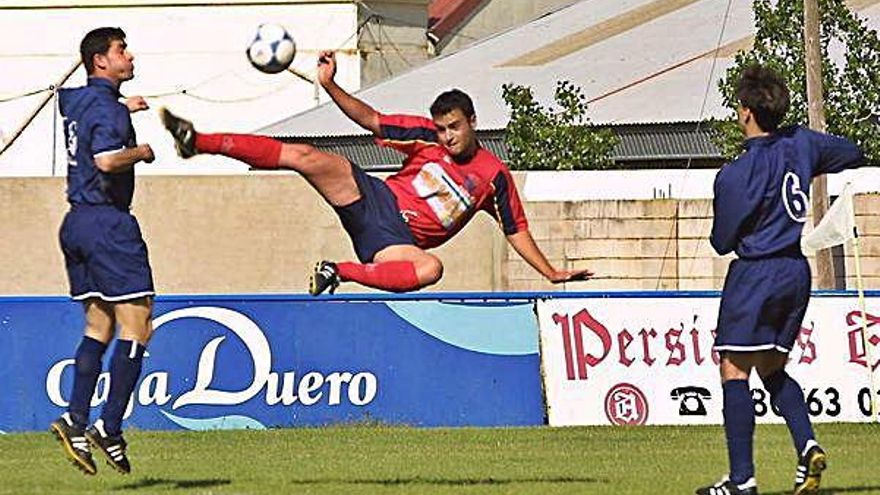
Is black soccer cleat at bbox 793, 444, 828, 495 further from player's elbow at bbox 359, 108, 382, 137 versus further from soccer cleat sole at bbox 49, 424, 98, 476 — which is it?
soccer cleat sole at bbox 49, 424, 98, 476

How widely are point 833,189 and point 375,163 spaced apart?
609 inches

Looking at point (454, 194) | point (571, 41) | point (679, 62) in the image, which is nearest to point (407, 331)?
point (454, 194)

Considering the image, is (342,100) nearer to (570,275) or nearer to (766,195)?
(570,275)

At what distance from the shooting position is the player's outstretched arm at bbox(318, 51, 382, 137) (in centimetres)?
1241

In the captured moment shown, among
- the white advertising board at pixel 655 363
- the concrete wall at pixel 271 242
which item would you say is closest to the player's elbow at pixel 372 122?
the white advertising board at pixel 655 363

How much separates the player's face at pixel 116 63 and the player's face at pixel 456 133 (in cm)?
173

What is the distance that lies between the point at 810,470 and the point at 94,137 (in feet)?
13.0

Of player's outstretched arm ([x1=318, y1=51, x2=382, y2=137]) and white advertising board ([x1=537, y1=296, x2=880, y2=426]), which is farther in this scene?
white advertising board ([x1=537, y1=296, x2=880, y2=426])

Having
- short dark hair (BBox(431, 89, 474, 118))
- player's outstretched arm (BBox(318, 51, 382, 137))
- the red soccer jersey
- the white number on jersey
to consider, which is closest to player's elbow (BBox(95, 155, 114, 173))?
player's outstretched arm (BBox(318, 51, 382, 137))

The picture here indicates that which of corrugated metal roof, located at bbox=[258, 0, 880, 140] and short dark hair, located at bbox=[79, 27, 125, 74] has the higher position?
corrugated metal roof, located at bbox=[258, 0, 880, 140]

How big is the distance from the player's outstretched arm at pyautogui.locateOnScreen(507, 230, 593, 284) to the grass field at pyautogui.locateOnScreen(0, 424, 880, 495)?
1.12m

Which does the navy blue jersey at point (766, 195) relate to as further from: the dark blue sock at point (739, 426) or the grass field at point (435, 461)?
the grass field at point (435, 461)

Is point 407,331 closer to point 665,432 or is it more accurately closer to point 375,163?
point 665,432

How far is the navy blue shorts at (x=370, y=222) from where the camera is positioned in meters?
12.5
